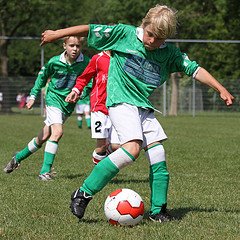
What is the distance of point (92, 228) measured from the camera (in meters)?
3.80

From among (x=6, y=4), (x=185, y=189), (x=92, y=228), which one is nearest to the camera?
(x=92, y=228)

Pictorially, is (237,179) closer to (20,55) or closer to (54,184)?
(54,184)

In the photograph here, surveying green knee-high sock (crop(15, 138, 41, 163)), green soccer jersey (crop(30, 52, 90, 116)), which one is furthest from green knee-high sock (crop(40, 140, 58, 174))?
green soccer jersey (crop(30, 52, 90, 116))

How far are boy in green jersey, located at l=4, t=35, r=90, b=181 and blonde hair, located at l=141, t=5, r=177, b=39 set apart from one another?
2.78 metres

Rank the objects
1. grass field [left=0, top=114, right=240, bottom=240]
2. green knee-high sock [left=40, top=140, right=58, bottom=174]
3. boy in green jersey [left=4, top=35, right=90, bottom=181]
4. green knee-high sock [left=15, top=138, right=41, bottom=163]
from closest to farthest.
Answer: grass field [left=0, top=114, right=240, bottom=240], green knee-high sock [left=40, top=140, right=58, bottom=174], boy in green jersey [left=4, top=35, right=90, bottom=181], green knee-high sock [left=15, top=138, right=41, bottom=163]

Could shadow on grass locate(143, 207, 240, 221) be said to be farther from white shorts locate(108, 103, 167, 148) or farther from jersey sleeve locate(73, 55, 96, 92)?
jersey sleeve locate(73, 55, 96, 92)

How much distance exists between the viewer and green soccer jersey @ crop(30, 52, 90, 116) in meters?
6.78

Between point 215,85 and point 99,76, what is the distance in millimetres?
2474

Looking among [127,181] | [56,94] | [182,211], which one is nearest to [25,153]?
[56,94]

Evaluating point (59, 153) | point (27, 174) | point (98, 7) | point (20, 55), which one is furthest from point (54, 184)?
point (98, 7)

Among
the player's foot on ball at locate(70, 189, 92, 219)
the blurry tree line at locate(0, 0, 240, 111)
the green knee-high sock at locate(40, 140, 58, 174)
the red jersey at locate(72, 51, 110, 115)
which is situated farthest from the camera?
Result: the blurry tree line at locate(0, 0, 240, 111)

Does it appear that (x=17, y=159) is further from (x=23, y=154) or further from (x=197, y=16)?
(x=197, y=16)

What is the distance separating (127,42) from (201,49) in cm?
2204

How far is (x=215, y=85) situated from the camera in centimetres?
407
